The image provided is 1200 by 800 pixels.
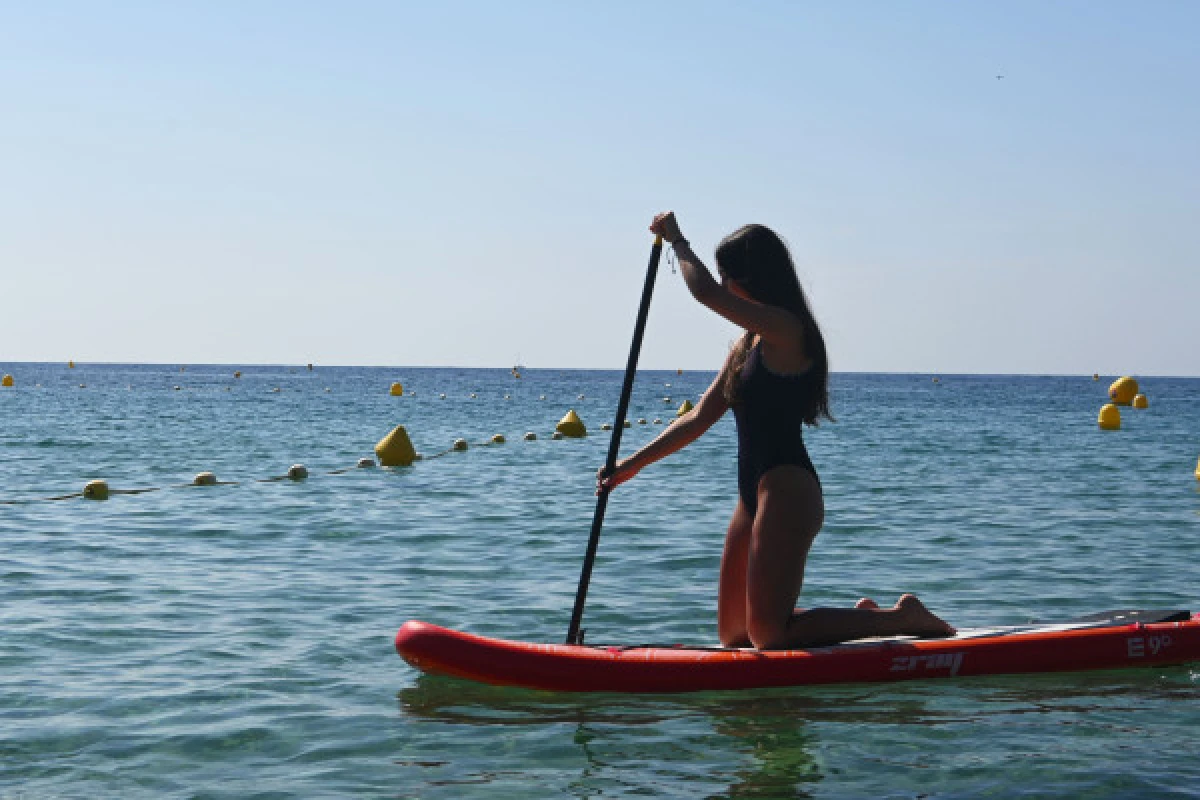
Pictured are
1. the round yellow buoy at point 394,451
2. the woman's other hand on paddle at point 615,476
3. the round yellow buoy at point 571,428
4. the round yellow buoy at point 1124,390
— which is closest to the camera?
the woman's other hand on paddle at point 615,476

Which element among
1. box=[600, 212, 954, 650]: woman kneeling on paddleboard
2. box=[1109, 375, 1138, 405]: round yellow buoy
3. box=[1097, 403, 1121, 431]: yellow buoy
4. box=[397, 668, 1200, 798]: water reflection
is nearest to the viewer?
box=[397, 668, 1200, 798]: water reflection

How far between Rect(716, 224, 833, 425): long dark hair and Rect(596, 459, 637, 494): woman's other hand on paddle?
0.89 meters

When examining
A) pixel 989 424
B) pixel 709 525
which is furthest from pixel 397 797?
pixel 989 424

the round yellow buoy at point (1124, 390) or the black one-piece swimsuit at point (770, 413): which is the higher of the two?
the round yellow buoy at point (1124, 390)

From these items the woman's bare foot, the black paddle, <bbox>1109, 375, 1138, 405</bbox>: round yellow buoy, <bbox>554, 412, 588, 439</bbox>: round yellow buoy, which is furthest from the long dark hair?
<bbox>1109, 375, 1138, 405</bbox>: round yellow buoy

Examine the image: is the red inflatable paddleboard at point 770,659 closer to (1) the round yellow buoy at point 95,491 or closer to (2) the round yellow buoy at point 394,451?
(1) the round yellow buoy at point 95,491

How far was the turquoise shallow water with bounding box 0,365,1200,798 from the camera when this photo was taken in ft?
18.0

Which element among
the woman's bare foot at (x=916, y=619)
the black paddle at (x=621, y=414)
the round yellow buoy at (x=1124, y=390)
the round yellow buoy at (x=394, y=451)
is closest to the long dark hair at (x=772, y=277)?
the black paddle at (x=621, y=414)

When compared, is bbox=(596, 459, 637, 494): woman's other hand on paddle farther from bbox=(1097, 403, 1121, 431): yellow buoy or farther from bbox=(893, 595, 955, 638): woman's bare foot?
bbox=(1097, 403, 1121, 431): yellow buoy

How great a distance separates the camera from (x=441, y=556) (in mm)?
11930

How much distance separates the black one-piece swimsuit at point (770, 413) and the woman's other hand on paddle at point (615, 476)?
24.4 inches

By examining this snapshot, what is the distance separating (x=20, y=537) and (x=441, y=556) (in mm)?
4091

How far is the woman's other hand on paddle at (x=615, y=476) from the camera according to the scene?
6.46 m

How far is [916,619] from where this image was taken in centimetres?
675
